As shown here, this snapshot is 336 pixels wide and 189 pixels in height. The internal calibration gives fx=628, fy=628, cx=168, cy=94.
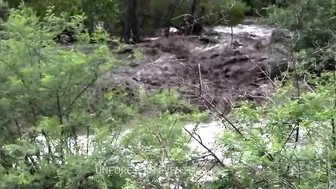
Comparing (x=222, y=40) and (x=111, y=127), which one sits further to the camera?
(x=222, y=40)

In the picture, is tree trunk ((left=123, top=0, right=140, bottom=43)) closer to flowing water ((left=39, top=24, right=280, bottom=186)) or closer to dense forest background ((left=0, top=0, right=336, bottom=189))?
flowing water ((left=39, top=24, right=280, bottom=186))

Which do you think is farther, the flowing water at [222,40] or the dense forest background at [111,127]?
the flowing water at [222,40]

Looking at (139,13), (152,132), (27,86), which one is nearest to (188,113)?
(152,132)

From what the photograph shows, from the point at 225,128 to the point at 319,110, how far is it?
0.84 metres

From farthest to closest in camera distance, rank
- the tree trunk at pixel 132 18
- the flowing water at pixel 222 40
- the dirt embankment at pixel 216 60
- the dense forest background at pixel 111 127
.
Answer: the tree trunk at pixel 132 18, the dirt embankment at pixel 216 60, the flowing water at pixel 222 40, the dense forest background at pixel 111 127

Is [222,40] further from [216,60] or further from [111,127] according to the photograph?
[111,127]

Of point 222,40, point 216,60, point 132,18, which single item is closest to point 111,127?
point 216,60

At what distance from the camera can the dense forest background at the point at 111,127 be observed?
3.44 meters

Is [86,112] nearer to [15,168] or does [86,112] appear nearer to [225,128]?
[15,168]

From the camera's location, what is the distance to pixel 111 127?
5074mm

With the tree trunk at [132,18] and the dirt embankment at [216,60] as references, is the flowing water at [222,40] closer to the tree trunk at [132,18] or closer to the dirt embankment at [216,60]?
the dirt embankment at [216,60]

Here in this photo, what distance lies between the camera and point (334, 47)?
7.37 metres

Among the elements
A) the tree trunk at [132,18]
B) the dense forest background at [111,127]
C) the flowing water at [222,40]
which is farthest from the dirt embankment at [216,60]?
the dense forest background at [111,127]

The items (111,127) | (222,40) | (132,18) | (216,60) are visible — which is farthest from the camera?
(132,18)
